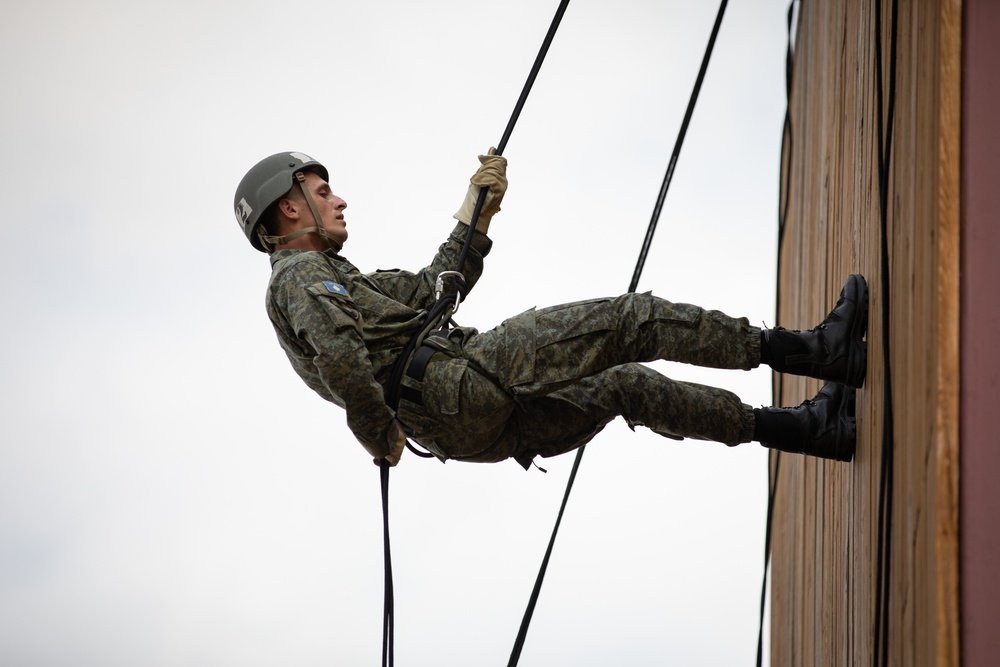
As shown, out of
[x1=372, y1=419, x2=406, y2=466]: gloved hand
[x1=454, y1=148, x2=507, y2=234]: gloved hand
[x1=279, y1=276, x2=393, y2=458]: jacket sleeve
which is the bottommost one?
[x1=372, y1=419, x2=406, y2=466]: gloved hand

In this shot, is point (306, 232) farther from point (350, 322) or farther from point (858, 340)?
point (858, 340)

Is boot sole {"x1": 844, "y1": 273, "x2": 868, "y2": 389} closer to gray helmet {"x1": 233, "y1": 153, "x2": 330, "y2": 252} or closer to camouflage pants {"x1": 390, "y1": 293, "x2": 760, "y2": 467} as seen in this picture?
camouflage pants {"x1": 390, "y1": 293, "x2": 760, "y2": 467}

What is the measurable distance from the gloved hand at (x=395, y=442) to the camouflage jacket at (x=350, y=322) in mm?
17

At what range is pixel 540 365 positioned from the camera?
9.14 ft

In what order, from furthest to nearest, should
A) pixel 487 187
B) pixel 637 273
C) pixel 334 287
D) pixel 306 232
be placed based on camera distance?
pixel 637 273
pixel 306 232
pixel 487 187
pixel 334 287

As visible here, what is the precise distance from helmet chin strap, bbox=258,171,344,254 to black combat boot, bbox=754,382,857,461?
1270mm

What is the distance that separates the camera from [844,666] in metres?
2.97

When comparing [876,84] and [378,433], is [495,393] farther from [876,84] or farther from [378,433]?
[876,84]

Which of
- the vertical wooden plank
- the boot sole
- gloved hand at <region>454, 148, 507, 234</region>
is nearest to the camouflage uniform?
the boot sole

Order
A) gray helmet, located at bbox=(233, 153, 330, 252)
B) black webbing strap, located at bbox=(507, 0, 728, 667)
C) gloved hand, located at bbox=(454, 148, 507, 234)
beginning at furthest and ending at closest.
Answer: black webbing strap, located at bbox=(507, 0, 728, 667), gray helmet, located at bbox=(233, 153, 330, 252), gloved hand, located at bbox=(454, 148, 507, 234)

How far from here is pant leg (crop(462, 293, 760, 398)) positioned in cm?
269

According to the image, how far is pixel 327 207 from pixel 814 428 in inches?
57.7

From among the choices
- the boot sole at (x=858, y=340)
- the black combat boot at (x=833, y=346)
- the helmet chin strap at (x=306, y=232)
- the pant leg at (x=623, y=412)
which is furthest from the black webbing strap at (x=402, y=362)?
the boot sole at (x=858, y=340)

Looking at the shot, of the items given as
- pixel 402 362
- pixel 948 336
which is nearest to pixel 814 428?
pixel 948 336
